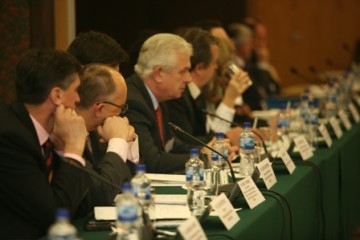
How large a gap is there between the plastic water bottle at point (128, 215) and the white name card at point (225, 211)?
1.13 ft

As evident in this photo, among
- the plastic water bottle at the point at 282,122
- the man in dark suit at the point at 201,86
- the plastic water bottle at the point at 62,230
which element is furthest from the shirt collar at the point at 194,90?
the plastic water bottle at the point at 62,230

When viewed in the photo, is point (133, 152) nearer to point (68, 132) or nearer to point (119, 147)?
point (119, 147)

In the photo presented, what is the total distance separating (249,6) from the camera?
9.27 m

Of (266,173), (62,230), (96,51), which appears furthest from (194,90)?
(62,230)

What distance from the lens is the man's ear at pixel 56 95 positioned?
2596mm

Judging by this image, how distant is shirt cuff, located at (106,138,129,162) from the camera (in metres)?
3.01

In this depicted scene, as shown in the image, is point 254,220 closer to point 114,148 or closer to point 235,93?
point 114,148

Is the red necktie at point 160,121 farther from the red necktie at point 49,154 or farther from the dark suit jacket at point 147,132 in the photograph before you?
the red necktie at point 49,154

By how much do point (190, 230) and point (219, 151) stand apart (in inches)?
49.8

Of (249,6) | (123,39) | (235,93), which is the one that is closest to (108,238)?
(235,93)

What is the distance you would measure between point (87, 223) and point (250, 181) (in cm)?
74

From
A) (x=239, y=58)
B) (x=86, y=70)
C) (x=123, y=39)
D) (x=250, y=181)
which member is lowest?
(x=250, y=181)

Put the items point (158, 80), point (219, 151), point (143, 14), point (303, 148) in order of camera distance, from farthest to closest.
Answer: point (143, 14) → point (303, 148) → point (158, 80) → point (219, 151)

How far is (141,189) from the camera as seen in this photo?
245cm
